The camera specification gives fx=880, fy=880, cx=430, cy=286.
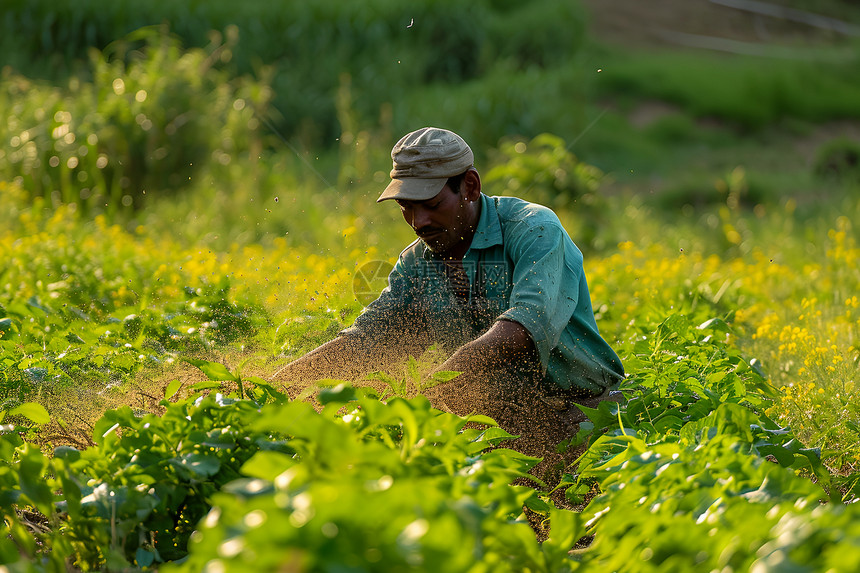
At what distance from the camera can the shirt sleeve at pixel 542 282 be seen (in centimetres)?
276

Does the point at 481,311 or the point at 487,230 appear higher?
the point at 487,230

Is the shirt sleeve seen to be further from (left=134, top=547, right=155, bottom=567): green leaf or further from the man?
(left=134, top=547, right=155, bottom=567): green leaf

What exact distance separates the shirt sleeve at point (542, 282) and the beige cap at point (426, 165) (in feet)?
1.06

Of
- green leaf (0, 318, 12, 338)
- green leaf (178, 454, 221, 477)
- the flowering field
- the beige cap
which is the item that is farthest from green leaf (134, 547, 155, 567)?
the beige cap

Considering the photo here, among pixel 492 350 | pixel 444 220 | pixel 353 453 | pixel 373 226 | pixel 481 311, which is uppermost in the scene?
pixel 353 453

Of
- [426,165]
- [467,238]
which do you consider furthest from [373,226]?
[426,165]

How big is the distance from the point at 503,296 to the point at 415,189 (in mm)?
510

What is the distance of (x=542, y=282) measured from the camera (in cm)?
281

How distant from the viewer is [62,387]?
282 centimetres

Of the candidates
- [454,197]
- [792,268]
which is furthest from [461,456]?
[792,268]

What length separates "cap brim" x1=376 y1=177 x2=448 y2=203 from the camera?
2.92 m

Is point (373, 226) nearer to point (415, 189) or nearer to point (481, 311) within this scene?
point (481, 311)

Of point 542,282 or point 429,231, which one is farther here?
point 429,231

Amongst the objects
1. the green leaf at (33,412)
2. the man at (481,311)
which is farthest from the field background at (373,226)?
the man at (481,311)
